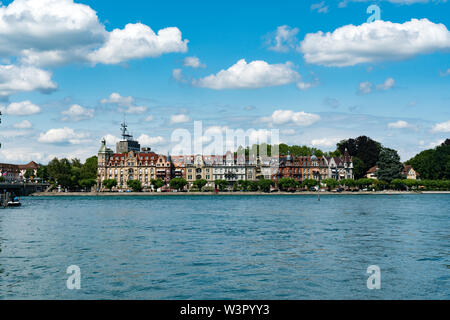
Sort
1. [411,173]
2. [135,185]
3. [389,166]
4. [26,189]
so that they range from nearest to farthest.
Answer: [389,166], [135,185], [26,189], [411,173]

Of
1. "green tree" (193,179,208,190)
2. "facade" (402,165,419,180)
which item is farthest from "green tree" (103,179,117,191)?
"facade" (402,165,419,180)

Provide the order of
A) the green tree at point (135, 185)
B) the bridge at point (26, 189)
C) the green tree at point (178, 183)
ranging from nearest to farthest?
the green tree at point (178, 183), the bridge at point (26, 189), the green tree at point (135, 185)

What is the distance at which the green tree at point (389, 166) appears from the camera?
144 m

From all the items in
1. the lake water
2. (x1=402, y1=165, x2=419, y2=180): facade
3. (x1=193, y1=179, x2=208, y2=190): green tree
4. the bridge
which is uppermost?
(x1=402, y1=165, x2=419, y2=180): facade

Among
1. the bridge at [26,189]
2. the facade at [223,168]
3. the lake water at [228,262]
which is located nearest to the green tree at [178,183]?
the facade at [223,168]

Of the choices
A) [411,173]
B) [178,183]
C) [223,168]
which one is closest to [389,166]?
[411,173]

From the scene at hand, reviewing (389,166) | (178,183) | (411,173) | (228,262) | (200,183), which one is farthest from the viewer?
(411,173)

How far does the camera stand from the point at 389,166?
145 m

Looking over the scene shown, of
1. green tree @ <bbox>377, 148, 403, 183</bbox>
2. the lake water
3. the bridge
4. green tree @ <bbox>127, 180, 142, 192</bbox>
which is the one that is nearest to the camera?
the lake water

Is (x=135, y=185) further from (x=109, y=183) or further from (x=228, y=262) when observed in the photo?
(x=228, y=262)

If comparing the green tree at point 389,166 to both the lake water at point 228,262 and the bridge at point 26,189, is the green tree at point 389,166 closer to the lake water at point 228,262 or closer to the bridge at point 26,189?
the bridge at point 26,189

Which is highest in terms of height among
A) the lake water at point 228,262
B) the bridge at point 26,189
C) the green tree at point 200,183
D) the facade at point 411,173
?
the facade at point 411,173

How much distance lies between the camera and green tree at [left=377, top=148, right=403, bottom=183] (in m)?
144

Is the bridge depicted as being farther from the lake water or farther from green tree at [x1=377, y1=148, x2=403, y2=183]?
the lake water
